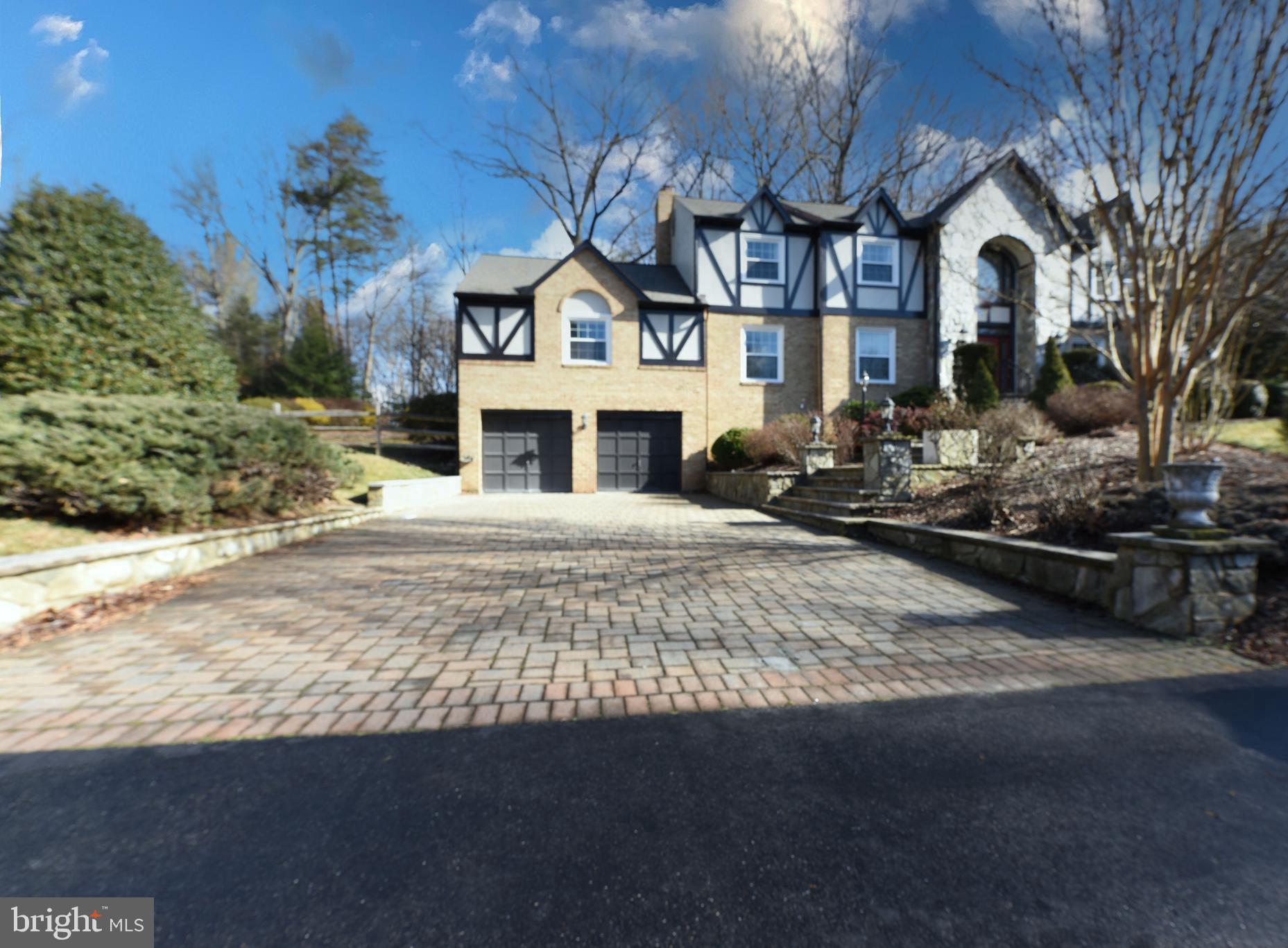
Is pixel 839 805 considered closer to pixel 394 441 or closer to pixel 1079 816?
pixel 1079 816

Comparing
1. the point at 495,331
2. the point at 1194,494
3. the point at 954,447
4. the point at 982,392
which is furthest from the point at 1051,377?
the point at 495,331

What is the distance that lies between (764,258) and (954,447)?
10026 millimetres

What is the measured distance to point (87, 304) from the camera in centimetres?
715

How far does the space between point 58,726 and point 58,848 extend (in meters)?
1.15

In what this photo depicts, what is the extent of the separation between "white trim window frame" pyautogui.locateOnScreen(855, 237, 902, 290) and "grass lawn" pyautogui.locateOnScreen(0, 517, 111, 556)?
61.8 feet

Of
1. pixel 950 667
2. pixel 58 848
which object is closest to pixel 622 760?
pixel 58 848

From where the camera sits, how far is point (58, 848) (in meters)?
1.78

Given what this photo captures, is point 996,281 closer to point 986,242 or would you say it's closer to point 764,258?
point 986,242

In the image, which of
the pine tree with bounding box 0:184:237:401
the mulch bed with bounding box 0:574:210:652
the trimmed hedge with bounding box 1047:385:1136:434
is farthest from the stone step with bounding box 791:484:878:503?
the pine tree with bounding box 0:184:237:401

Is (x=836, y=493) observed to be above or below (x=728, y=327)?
below

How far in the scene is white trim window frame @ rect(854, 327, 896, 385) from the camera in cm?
1752

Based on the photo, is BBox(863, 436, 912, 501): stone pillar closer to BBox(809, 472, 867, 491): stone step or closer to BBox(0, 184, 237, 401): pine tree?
BBox(809, 472, 867, 491): stone step

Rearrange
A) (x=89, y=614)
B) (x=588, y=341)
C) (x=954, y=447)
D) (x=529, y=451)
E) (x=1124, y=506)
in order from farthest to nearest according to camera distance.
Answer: (x=588, y=341) → (x=529, y=451) → (x=954, y=447) → (x=1124, y=506) → (x=89, y=614)

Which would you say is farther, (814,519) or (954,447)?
(954,447)
